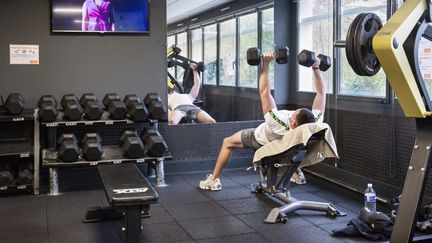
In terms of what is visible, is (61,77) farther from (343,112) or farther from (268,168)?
(343,112)

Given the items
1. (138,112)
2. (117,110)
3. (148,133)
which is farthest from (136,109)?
(148,133)

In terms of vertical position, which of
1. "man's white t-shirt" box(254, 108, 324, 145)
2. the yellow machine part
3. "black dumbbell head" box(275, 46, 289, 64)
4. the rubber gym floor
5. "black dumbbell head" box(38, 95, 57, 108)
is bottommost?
the rubber gym floor

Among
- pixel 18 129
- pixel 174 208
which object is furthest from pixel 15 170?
pixel 174 208

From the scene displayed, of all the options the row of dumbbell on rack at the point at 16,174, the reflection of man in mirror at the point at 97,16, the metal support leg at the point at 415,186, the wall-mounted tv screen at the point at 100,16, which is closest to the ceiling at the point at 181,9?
the wall-mounted tv screen at the point at 100,16

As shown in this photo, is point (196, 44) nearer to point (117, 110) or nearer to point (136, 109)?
point (136, 109)

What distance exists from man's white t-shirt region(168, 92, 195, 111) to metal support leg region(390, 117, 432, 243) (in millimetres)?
3480

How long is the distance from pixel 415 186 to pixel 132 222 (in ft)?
5.75

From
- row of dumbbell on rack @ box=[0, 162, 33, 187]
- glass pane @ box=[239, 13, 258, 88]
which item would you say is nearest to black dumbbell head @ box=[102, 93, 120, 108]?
row of dumbbell on rack @ box=[0, 162, 33, 187]

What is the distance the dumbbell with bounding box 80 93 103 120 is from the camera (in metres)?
5.04

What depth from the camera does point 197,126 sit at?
6.05 metres

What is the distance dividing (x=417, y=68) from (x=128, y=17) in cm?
364

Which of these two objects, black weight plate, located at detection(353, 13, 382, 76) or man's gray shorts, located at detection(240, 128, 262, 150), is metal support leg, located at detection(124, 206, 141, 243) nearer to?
black weight plate, located at detection(353, 13, 382, 76)

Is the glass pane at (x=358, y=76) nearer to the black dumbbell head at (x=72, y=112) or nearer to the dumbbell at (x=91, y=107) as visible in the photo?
the dumbbell at (x=91, y=107)

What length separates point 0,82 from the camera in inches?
207
